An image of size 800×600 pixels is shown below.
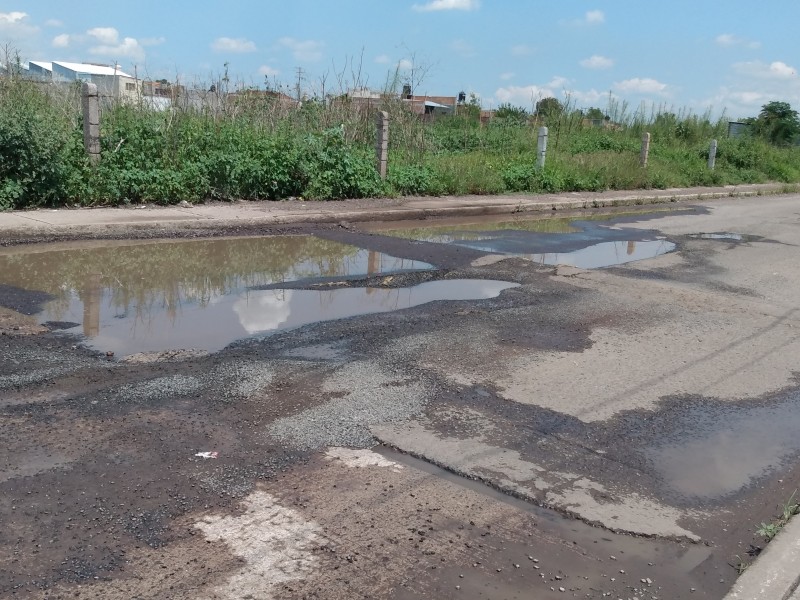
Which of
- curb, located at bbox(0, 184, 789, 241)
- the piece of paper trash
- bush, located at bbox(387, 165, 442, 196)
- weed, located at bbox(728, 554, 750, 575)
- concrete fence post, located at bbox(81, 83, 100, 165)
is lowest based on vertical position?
weed, located at bbox(728, 554, 750, 575)

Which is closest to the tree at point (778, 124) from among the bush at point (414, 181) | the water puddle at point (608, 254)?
the bush at point (414, 181)

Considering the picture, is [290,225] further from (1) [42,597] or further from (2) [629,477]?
(1) [42,597]

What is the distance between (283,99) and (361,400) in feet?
46.9

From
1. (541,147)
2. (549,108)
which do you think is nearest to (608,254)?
(541,147)

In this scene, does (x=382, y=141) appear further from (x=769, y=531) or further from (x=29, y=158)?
(x=769, y=531)

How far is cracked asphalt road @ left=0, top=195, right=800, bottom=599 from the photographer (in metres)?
3.36

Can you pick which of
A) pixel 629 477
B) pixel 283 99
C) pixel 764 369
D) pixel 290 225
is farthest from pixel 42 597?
pixel 283 99

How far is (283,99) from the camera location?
18234 mm

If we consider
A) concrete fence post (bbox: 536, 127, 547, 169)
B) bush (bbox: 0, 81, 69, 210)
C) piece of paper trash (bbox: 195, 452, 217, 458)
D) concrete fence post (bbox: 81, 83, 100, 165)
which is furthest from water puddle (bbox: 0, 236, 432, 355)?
concrete fence post (bbox: 536, 127, 547, 169)

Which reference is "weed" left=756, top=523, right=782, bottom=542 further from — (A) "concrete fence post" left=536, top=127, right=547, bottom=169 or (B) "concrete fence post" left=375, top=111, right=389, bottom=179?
(A) "concrete fence post" left=536, top=127, right=547, bottom=169

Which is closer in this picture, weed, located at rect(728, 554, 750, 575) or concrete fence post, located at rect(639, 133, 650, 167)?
weed, located at rect(728, 554, 750, 575)

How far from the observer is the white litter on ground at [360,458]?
4.30 metres

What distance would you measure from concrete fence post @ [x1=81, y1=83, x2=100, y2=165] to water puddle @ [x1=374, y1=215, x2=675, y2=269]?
4890 millimetres

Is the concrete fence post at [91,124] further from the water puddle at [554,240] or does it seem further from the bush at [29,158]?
the water puddle at [554,240]
